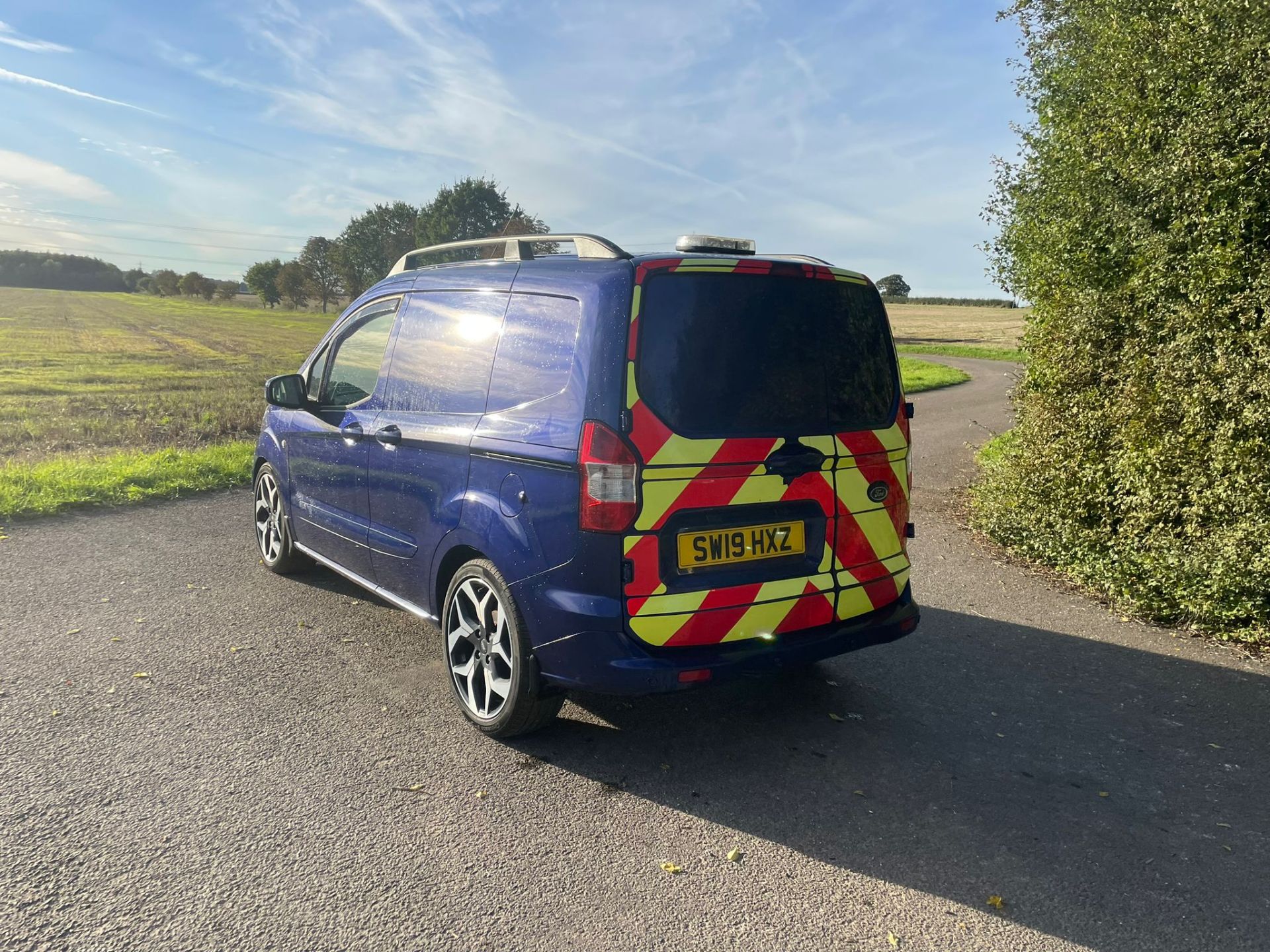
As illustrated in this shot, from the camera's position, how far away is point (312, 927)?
101 inches

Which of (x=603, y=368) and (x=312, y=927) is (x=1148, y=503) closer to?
(x=603, y=368)

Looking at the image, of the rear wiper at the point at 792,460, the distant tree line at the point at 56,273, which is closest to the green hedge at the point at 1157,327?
the rear wiper at the point at 792,460

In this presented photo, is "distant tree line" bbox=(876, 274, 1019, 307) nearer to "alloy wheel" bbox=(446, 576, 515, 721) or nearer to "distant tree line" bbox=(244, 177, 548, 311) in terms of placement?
"distant tree line" bbox=(244, 177, 548, 311)

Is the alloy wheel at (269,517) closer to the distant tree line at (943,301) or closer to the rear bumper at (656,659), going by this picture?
the rear bumper at (656,659)

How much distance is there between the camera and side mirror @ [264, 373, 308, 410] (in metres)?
5.32

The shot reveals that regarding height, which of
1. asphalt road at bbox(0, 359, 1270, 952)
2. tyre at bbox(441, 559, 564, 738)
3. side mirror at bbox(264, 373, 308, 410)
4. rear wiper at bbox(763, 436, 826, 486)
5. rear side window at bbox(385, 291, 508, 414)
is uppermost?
rear side window at bbox(385, 291, 508, 414)

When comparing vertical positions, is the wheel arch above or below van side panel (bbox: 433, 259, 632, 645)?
below

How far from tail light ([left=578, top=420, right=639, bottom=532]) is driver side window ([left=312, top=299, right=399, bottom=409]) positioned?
1994 millimetres

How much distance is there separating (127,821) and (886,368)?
3568mm

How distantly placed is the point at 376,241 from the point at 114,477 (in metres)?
79.2

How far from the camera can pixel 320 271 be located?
299 ft

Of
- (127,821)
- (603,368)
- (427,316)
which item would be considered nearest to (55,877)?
(127,821)

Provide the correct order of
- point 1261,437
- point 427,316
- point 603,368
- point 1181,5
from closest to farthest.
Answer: point 603,368 < point 427,316 < point 1261,437 < point 1181,5

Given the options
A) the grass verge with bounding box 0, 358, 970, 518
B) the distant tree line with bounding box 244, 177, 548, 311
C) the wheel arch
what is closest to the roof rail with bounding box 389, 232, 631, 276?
the wheel arch
